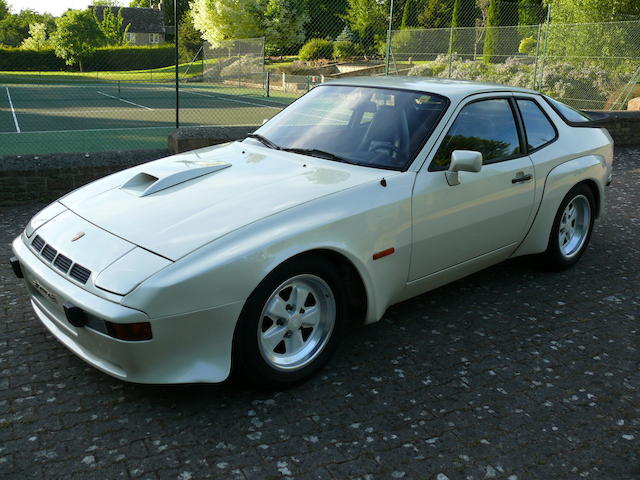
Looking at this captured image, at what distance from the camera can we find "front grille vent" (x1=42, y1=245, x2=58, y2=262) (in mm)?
3205

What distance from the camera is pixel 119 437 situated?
2900 millimetres

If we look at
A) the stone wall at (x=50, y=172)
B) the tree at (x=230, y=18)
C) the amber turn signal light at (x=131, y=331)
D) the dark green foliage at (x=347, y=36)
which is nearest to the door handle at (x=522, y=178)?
the amber turn signal light at (x=131, y=331)

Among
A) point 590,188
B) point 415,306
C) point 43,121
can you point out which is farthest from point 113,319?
point 43,121

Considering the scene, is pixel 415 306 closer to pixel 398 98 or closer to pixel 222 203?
pixel 398 98

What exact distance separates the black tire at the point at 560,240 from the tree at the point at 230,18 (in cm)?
4389

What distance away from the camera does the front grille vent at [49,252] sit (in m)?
3.21

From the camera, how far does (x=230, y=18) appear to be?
1852 inches

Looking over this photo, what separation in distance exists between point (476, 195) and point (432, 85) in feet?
3.01

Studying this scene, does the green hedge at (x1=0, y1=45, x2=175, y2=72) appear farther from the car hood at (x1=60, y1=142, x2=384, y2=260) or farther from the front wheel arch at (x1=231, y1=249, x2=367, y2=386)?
the front wheel arch at (x1=231, y1=249, x2=367, y2=386)

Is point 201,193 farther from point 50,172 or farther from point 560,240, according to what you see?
point 50,172

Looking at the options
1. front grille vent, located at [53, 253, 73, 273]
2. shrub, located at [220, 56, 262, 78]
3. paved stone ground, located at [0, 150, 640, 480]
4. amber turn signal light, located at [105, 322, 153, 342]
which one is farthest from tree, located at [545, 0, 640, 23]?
amber turn signal light, located at [105, 322, 153, 342]

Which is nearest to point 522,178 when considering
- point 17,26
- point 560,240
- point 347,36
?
point 560,240

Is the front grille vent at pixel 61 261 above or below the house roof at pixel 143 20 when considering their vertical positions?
below

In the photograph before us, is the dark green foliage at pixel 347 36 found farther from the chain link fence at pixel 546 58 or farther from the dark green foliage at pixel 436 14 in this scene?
the chain link fence at pixel 546 58
